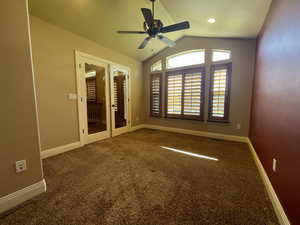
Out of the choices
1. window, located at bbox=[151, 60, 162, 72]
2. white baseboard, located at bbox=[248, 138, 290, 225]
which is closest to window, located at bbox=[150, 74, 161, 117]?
window, located at bbox=[151, 60, 162, 72]

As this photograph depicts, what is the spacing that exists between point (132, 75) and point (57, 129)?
2.84 metres

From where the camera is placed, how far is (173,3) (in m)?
2.48

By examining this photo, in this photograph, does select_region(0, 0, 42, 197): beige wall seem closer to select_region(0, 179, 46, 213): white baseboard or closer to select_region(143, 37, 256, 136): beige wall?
select_region(0, 179, 46, 213): white baseboard

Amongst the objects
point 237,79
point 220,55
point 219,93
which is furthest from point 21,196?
point 220,55

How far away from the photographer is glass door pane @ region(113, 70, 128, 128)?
4078mm

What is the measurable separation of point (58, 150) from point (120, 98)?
2.26 m

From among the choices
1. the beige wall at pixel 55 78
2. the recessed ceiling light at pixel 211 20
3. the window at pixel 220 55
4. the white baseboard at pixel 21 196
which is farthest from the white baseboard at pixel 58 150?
the window at pixel 220 55

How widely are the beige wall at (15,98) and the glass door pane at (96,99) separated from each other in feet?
6.17

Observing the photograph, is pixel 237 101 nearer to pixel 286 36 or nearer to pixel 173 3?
pixel 286 36

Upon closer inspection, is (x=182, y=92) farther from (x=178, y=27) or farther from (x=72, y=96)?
(x=72, y=96)

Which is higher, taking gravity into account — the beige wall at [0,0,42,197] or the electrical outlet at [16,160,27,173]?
the beige wall at [0,0,42,197]

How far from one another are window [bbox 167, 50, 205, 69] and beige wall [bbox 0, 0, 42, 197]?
3.81 metres

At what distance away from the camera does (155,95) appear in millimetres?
4840

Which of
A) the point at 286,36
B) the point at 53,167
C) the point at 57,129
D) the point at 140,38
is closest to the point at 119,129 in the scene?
the point at 57,129
